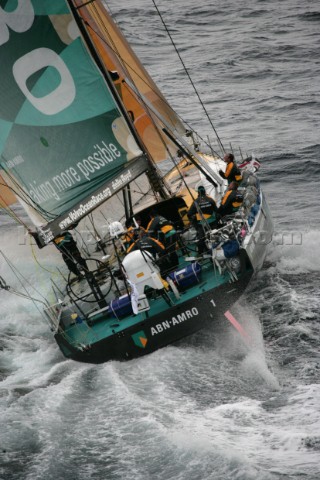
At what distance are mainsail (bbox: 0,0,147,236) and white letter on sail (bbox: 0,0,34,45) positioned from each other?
0.01 meters

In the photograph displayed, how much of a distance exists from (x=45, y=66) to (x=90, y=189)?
1707mm

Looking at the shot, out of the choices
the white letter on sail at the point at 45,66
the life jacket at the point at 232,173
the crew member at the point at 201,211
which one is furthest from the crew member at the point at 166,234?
the life jacket at the point at 232,173

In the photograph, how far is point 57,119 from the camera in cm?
1084

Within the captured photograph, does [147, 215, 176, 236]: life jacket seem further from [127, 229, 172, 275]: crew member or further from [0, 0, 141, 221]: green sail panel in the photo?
[0, 0, 141, 221]: green sail panel

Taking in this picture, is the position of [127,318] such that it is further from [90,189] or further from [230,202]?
[230,202]

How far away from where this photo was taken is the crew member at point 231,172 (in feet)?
42.9

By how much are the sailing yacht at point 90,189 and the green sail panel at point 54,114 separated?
0.04 ft

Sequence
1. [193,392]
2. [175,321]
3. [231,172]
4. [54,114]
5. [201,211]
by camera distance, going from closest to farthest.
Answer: [193,392], [175,321], [54,114], [201,211], [231,172]

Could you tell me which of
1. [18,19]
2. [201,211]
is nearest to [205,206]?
[201,211]

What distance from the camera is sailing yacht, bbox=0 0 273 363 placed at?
33.6ft

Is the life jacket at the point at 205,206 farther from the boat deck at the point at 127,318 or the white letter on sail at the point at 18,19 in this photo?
the white letter on sail at the point at 18,19

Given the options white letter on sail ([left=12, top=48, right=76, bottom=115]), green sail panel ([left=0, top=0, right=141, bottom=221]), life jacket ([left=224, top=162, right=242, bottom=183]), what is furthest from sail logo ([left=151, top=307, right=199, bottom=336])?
life jacket ([left=224, top=162, right=242, bottom=183])

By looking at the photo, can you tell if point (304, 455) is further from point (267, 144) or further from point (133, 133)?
point (267, 144)

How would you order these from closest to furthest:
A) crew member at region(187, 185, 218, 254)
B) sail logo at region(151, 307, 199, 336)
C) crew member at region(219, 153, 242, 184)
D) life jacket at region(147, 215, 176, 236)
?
1. sail logo at region(151, 307, 199, 336)
2. life jacket at region(147, 215, 176, 236)
3. crew member at region(187, 185, 218, 254)
4. crew member at region(219, 153, 242, 184)
